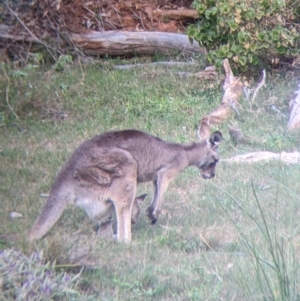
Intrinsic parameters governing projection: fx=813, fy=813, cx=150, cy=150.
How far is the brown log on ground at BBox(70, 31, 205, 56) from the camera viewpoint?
41.5 ft

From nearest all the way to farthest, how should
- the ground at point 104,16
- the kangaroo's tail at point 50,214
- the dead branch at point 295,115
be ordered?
the kangaroo's tail at point 50,214 → the dead branch at point 295,115 → the ground at point 104,16

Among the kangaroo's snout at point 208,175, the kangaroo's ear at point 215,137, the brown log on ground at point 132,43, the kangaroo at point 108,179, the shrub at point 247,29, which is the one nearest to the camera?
the kangaroo at point 108,179

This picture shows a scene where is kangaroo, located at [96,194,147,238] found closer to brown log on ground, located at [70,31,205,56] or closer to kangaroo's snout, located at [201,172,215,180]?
kangaroo's snout, located at [201,172,215,180]

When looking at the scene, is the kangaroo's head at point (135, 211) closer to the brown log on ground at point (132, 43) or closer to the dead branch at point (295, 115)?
the dead branch at point (295, 115)

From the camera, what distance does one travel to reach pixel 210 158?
783 cm

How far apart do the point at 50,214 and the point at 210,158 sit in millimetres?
1940

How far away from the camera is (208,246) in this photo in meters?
6.41

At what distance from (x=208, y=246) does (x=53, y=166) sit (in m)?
2.79

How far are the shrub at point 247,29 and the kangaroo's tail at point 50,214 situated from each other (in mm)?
4828

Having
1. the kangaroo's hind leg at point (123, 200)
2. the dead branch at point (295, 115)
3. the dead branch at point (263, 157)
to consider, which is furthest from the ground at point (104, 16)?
the kangaroo's hind leg at point (123, 200)

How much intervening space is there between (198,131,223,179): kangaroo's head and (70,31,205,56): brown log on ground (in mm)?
5010

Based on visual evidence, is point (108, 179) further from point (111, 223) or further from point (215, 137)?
point (215, 137)

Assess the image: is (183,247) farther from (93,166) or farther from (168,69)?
(168,69)

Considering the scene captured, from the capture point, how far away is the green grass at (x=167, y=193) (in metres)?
5.69
